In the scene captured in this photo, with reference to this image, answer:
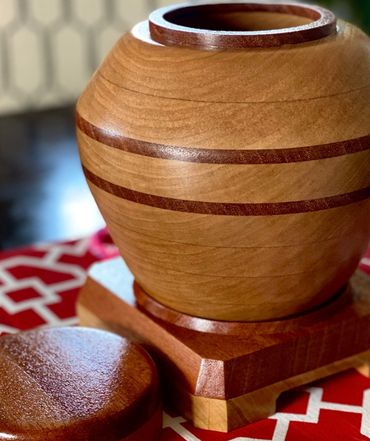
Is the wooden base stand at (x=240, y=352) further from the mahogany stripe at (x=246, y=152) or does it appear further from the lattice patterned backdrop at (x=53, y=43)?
the lattice patterned backdrop at (x=53, y=43)

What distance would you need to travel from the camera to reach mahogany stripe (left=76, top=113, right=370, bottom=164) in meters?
0.82

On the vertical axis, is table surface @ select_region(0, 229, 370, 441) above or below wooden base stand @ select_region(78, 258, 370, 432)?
below

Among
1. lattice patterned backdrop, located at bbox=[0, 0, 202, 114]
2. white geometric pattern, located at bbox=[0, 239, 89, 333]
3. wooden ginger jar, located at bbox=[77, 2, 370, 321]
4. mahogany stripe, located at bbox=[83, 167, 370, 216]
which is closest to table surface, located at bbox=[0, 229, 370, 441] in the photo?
white geometric pattern, located at bbox=[0, 239, 89, 333]

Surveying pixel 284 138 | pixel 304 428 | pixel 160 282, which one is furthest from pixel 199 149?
pixel 304 428

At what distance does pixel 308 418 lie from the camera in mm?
940

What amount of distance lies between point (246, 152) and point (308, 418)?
0.99ft

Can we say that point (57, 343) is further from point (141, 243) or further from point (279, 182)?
point (279, 182)

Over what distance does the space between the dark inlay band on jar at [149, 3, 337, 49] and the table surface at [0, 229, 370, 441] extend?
14.9 inches

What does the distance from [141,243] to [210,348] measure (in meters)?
0.13

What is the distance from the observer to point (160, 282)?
3.11ft

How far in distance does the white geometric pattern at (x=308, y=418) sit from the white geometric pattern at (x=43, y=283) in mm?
272

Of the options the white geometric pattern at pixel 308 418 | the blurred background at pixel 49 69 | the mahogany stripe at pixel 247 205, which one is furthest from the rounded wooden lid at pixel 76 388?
the blurred background at pixel 49 69

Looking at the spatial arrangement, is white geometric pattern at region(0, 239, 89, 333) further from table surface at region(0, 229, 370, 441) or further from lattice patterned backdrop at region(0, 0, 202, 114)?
lattice patterned backdrop at region(0, 0, 202, 114)

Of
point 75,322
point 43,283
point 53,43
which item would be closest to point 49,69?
point 53,43
